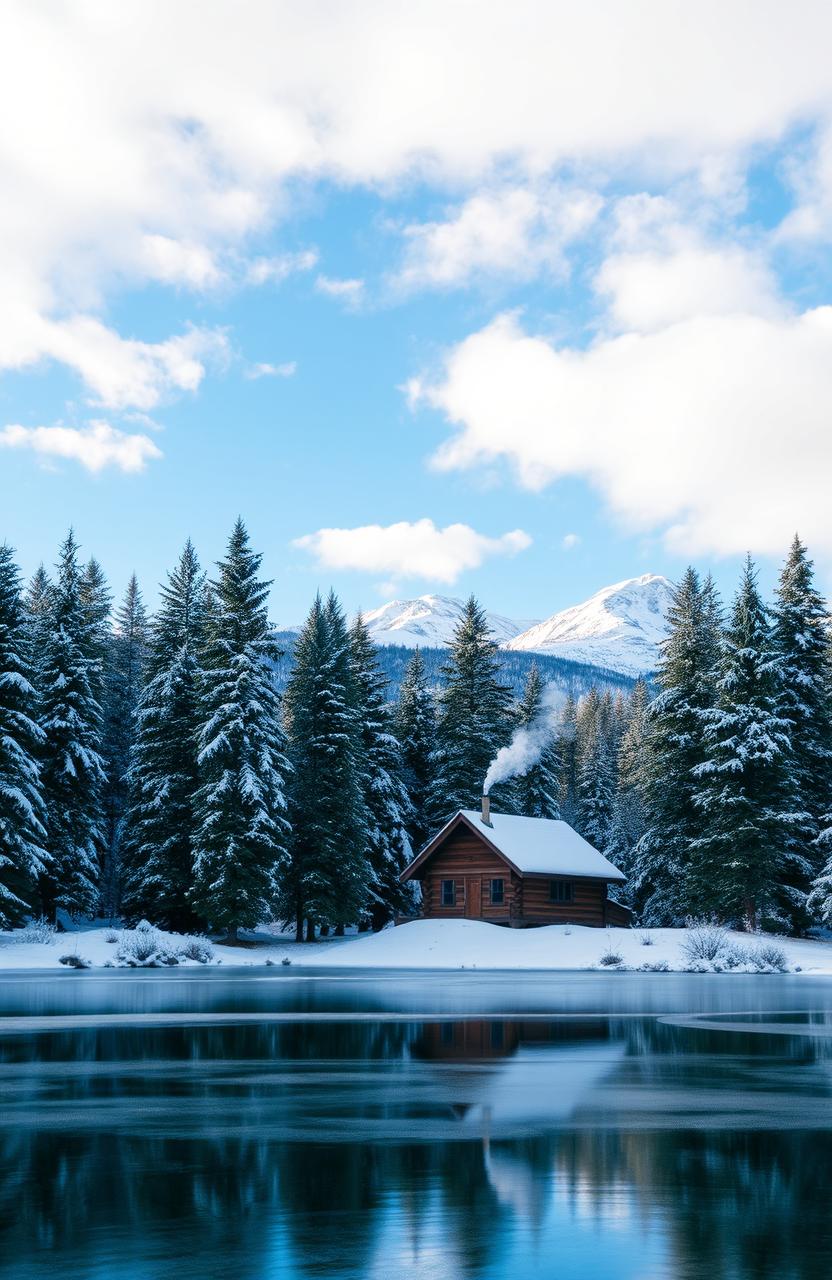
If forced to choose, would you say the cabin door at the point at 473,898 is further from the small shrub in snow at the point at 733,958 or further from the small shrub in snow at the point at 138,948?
the small shrub in snow at the point at 138,948

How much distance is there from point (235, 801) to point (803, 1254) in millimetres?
48052

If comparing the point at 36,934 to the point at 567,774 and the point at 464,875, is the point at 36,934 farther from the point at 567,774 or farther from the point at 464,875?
the point at 567,774

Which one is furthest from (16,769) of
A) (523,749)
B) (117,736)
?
(523,749)

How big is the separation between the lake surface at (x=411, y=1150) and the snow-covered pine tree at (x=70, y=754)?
1484 inches

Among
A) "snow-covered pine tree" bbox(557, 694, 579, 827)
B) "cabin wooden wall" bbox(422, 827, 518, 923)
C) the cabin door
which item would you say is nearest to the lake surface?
"cabin wooden wall" bbox(422, 827, 518, 923)

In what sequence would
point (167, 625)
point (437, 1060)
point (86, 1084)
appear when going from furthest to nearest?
point (167, 625) < point (437, 1060) < point (86, 1084)

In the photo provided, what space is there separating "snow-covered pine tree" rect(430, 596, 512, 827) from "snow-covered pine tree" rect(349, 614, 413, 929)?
294 centimetres

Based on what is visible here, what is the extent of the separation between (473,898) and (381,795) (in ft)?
30.7

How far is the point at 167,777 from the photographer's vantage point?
57.3m

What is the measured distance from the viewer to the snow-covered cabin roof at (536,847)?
6006cm

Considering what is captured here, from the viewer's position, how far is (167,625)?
202 feet

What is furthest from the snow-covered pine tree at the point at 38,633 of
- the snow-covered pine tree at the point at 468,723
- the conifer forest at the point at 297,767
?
the snow-covered pine tree at the point at 468,723

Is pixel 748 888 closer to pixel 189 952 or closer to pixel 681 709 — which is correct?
pixel 681 709

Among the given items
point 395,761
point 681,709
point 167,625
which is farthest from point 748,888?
point 167,625
